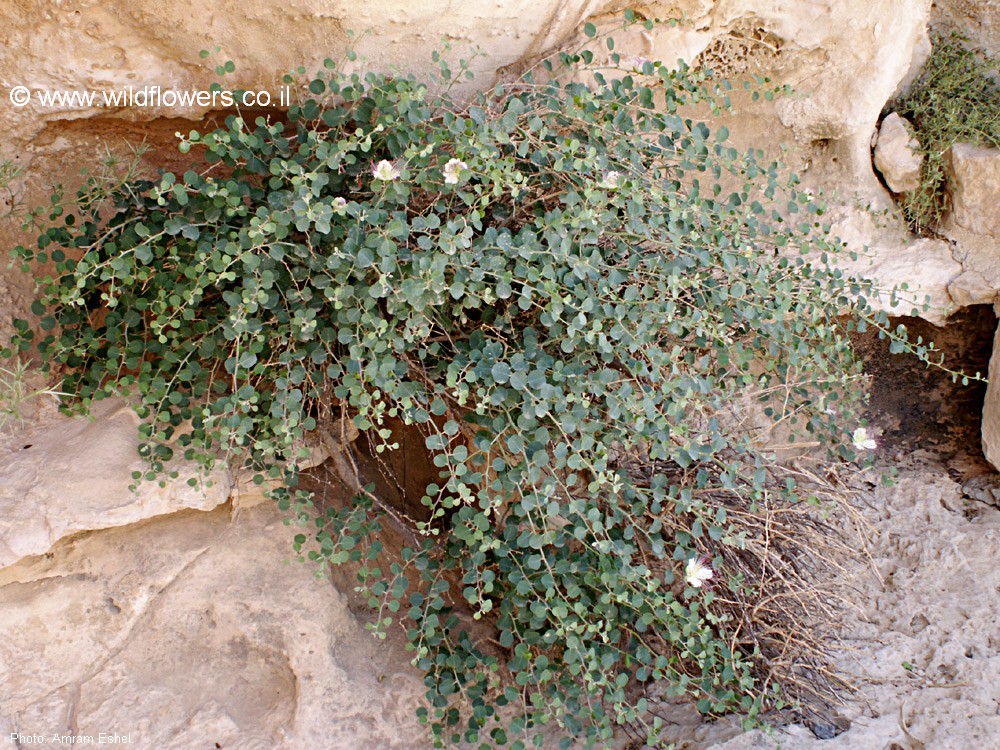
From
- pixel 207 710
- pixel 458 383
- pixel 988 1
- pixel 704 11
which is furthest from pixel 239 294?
pixel 988 1

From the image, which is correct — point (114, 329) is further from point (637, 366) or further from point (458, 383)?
point (637, 366)

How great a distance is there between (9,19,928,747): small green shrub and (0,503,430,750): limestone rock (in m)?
0.18

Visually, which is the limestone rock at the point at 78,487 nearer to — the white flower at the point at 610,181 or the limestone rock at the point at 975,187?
the white flower at the point at 610,181

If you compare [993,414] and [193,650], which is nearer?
[193,650]

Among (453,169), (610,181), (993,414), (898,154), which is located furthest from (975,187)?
(453,169)

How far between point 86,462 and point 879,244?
2.60 m

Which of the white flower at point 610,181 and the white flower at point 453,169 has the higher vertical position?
the white flower at point 610,181

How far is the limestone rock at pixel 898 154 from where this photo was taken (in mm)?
2902

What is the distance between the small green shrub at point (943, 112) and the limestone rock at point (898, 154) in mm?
32

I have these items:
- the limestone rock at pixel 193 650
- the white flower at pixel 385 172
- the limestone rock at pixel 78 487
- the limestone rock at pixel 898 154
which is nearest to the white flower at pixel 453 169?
the white flower at pixel 385 172

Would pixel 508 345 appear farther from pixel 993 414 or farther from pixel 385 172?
pixel 993 414

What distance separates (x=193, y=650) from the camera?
7.14 feet

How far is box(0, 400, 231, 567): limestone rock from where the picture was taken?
6.50 ft

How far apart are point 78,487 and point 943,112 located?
296 centimetres
